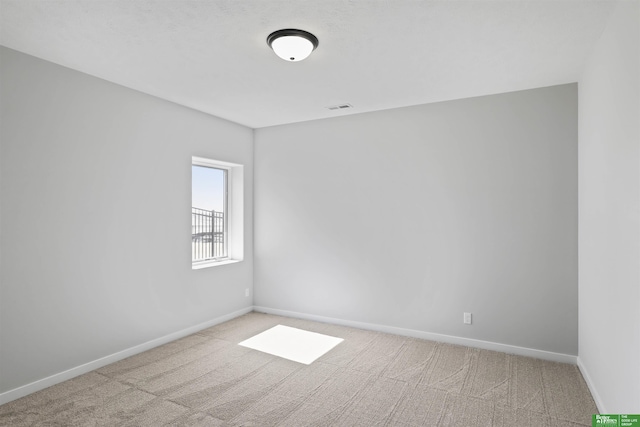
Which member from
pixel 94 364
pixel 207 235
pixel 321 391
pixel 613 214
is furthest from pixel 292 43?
pixel 94 364

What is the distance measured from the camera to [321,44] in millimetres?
2529

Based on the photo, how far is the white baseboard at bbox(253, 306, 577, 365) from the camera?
3348 mm

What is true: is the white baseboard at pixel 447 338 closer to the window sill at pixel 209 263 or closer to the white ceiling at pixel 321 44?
the window sill at pixel 209 263

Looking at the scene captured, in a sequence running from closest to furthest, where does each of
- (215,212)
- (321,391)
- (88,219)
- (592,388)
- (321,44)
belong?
(321,44) < (592,388) < (321,391) < (88,219) < (215,212)

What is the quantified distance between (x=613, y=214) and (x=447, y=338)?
2.12 meters

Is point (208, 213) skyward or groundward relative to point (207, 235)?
skyward

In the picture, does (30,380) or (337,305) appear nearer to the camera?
(30,380)

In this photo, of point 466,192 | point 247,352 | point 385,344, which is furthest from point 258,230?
point 466,192

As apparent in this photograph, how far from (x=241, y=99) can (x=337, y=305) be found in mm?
2642

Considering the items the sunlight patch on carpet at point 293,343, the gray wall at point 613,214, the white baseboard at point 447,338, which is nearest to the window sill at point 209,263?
the white baseboard at point 447,338

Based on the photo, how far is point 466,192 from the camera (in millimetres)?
3730

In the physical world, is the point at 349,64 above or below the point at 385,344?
above

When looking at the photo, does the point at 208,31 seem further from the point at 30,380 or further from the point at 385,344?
the point at 385,344

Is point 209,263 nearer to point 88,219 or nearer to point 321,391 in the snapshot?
point 88,219
